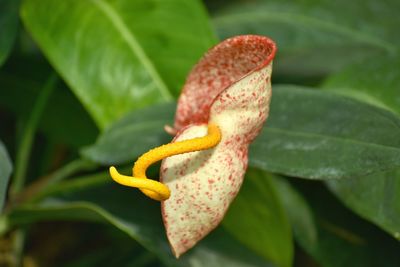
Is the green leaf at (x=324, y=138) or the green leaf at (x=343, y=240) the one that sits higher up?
the green leaf at (x=324, y=138)

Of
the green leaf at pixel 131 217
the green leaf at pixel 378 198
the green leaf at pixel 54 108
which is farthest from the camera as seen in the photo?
the green leaf at pixel 54 108

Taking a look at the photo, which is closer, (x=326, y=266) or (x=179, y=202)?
(x=179, y=202)

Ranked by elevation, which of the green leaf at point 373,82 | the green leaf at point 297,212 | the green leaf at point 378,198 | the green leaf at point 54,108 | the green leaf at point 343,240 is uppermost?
the green leaf at point 373,82

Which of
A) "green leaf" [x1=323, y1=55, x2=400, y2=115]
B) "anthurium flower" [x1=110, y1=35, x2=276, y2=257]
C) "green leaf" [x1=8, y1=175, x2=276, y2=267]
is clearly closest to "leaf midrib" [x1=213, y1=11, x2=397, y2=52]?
"green leaf" [x1=323, y1=55, x2=400, y2=115]

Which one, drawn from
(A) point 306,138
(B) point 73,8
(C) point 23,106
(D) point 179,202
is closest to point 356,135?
(A) point 306,138

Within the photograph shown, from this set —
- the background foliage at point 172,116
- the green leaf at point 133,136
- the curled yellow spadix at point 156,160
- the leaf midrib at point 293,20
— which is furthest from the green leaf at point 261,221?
the leaf midrib at point 293,20

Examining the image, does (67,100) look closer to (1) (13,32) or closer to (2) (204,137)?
(1) (13,32)

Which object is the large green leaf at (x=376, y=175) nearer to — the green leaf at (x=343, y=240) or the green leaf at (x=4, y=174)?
the green leaf at (x=343, y=240)

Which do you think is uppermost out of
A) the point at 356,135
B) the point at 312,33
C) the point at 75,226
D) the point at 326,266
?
the point at 356,135

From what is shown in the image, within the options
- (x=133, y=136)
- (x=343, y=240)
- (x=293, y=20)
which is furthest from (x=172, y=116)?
(x=293, y=20)
